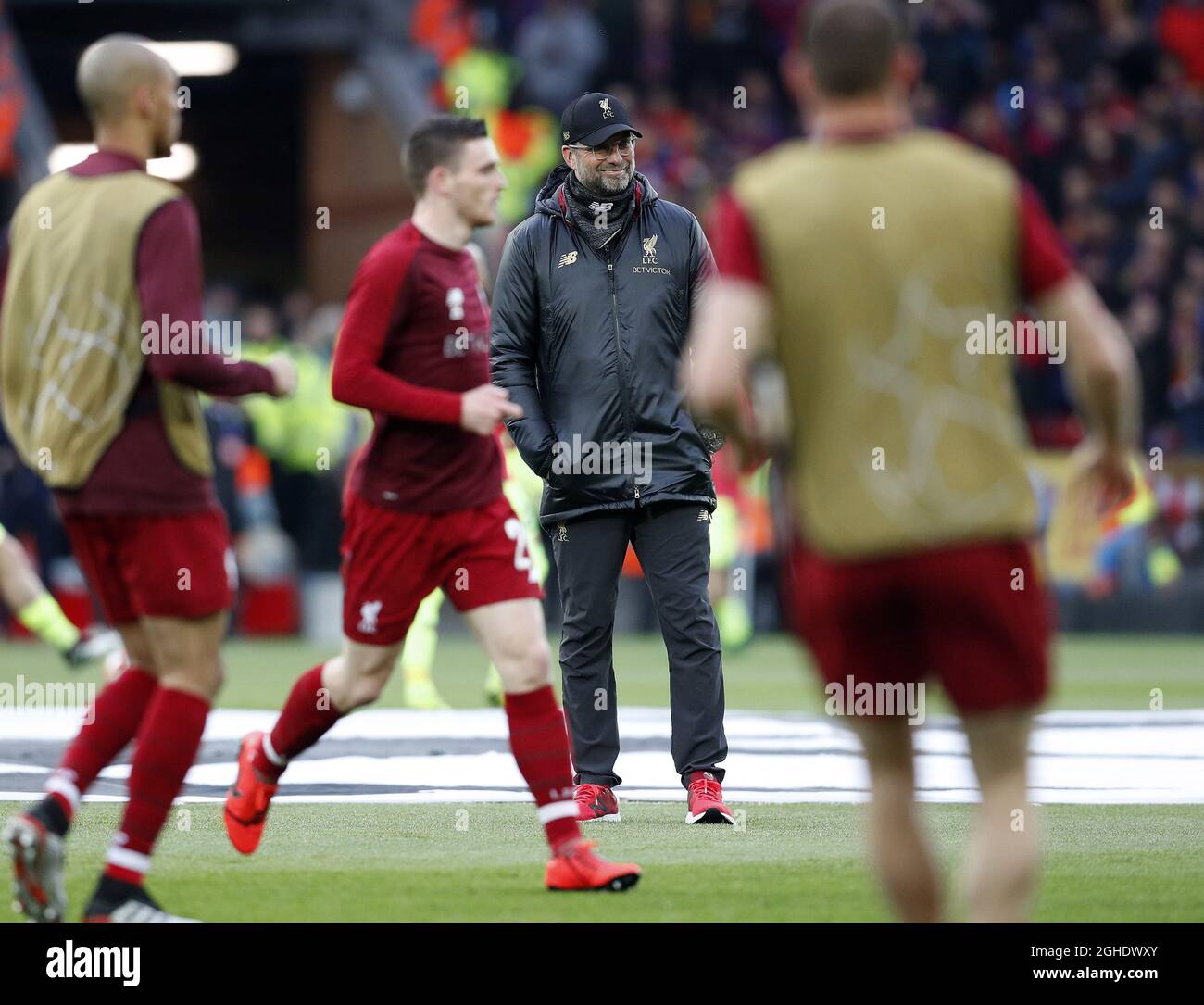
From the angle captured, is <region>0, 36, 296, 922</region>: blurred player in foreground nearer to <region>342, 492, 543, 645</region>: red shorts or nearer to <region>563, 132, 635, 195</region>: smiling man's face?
<region>342, 492, 543, 645</region>: red shorts

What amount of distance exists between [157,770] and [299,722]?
1148 mm

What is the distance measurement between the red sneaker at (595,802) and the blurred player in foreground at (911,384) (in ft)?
11.6

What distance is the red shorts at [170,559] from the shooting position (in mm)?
5562

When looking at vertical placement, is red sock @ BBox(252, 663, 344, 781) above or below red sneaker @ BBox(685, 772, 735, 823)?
above

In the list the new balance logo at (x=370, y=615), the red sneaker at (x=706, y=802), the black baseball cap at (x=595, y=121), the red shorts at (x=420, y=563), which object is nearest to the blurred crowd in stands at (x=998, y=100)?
the black baseball cap at (x=595, y=121)

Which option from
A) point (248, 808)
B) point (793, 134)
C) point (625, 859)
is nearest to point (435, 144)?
point (248, 808)

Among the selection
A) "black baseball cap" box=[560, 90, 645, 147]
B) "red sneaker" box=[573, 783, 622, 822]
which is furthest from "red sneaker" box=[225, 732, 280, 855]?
"black baseball cap" box=[560, 90, 645, 147]

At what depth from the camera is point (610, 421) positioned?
8055 mm

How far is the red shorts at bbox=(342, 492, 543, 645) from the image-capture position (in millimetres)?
6434

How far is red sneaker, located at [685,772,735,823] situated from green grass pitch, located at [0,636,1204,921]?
3.9 inches

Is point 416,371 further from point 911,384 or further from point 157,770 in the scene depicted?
point 911,384

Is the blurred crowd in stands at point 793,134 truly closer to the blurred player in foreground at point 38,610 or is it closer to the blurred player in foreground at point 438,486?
the blurred player in foreground at point 38,610

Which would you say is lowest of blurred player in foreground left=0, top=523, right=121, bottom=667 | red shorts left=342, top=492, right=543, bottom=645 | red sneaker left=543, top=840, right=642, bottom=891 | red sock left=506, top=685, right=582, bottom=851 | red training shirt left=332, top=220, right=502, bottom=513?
blurred player in foreground left=0, top=523, right=121, bottom=667
